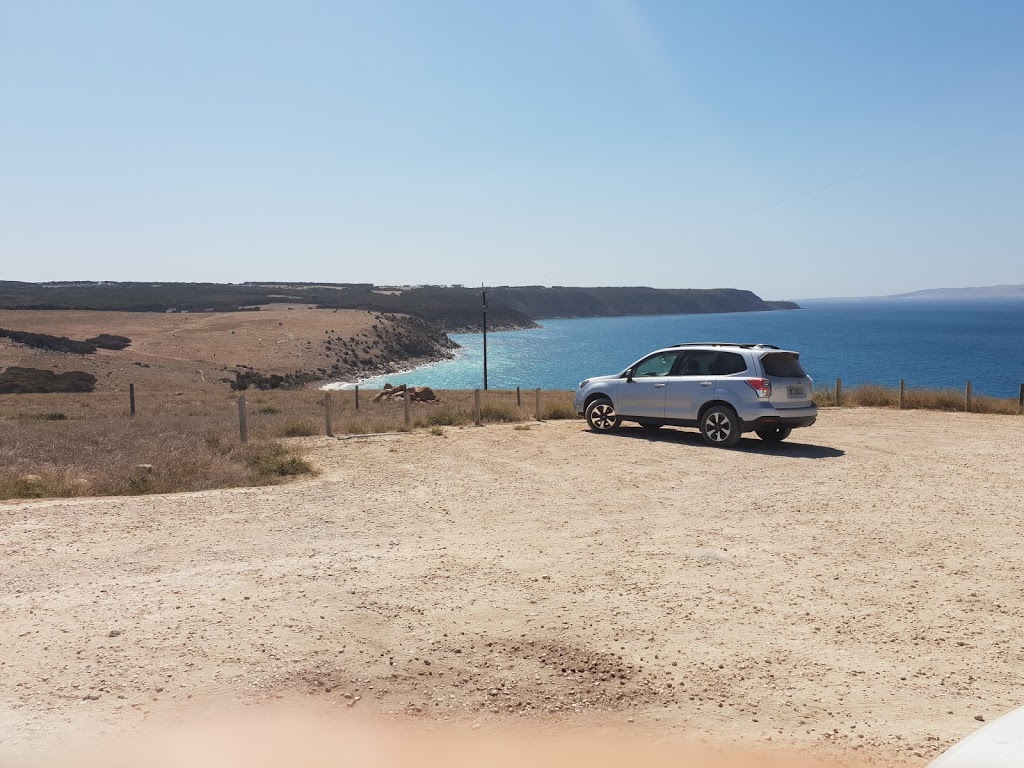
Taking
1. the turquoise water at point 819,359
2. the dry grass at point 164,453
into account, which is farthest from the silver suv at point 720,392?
the turquoise water at point 819,359

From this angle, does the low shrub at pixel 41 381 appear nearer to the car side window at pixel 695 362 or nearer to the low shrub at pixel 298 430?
the low shrub at pixel 298 430

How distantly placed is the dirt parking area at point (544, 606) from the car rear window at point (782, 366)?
11.1ft

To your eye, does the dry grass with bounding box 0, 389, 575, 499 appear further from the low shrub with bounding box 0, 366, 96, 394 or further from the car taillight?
the low shrub with bounding box 0, 366, 96, 394

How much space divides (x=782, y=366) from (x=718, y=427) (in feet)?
5.22

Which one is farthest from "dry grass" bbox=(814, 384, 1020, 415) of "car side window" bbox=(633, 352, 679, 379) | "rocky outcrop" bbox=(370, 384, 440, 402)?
"rocky outcrop" bbox=(370, 384, 440, 402)

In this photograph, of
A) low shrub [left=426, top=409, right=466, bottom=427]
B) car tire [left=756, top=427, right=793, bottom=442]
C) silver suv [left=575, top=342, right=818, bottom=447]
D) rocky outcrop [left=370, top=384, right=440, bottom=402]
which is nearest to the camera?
silver suv [left=575, top=342, right=818, bottom=447]

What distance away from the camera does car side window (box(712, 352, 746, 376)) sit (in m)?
14.8

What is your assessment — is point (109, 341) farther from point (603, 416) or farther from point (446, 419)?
point (603, 416)

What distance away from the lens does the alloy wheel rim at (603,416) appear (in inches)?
664

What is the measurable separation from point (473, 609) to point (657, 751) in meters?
2.22

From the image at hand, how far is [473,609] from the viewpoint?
6371 mm

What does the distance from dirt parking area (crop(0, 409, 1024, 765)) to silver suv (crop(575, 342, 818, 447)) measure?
2938 millimetres

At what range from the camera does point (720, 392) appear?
48.4 ft

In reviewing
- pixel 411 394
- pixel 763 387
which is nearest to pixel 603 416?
pixel 763 387
